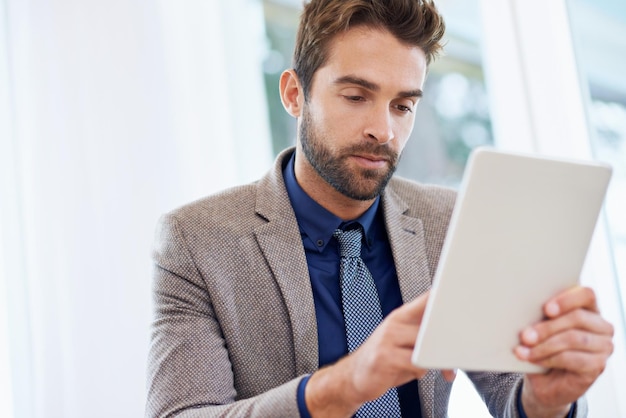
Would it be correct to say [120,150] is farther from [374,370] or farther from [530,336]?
[530,336]

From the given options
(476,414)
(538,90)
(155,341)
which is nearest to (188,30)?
(538,90)

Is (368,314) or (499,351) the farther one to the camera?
(368,314)

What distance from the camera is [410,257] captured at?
171 cm

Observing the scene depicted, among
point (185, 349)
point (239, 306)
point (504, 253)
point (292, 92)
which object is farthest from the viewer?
point (292, 92)

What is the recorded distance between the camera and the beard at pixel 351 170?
1650mm

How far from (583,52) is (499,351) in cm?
140

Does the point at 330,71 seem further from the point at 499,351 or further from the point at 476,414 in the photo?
the point at 476,414

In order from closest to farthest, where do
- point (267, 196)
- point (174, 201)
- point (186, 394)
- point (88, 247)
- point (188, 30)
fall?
point (186, 394)
point (267, 196)
point (88, 247)
point (174, 201)
point (188, 30)

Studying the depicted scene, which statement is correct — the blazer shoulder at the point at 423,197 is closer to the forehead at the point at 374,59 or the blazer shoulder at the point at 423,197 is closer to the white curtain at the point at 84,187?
the forehead at the point at 374,59

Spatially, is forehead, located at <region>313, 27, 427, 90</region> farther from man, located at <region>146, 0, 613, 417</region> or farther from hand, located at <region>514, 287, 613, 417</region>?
hand, located at <region>514, 287, 613, 417</region>

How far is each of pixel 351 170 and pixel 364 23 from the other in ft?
1.14

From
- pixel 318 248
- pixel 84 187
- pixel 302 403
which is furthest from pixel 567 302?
pixel 84 187

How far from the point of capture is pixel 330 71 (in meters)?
1.71

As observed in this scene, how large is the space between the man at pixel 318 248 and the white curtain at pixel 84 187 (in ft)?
1.85
